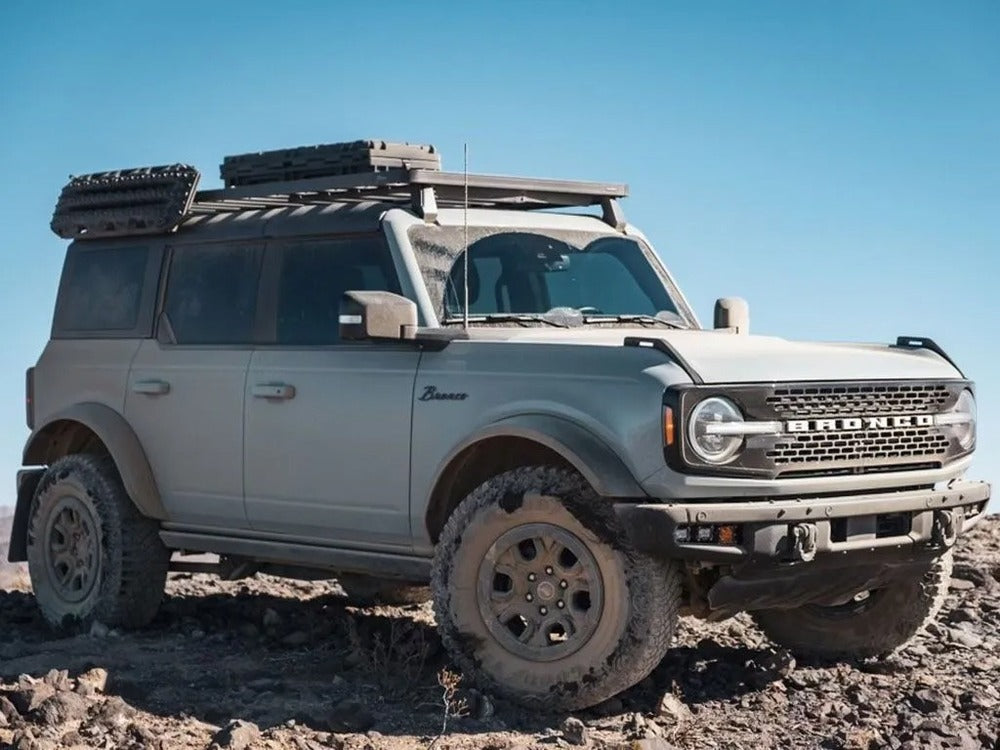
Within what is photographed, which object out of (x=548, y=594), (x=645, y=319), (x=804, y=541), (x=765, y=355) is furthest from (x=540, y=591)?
(x=645, y=319)

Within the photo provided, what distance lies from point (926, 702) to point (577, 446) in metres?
2.02

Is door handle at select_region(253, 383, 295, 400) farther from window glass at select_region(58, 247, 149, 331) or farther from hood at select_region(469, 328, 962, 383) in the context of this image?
window glass at select_region(58, 247, 149, 331)

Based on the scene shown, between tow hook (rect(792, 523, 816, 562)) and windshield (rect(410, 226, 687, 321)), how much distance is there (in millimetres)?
1799

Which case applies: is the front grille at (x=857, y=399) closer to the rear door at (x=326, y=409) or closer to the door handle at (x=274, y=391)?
the rear door at (x=326, y=409)

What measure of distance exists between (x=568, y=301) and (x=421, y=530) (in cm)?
142

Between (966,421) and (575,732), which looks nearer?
(575,732)

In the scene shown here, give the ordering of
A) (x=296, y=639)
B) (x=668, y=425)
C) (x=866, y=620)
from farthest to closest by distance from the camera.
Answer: (x=296, y=639) → (x=866, y=620) → (x=668, y=425)

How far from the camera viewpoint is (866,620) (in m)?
8.45

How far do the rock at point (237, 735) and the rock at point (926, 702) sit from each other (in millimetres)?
2927

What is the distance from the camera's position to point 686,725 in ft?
23.6

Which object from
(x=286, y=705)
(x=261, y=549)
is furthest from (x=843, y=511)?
(x=261, y=549)

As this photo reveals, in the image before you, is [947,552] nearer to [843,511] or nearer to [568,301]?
[843,511]

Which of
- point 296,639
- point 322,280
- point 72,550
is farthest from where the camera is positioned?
point 72,550

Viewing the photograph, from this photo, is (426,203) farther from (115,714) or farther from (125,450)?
(115,714)
